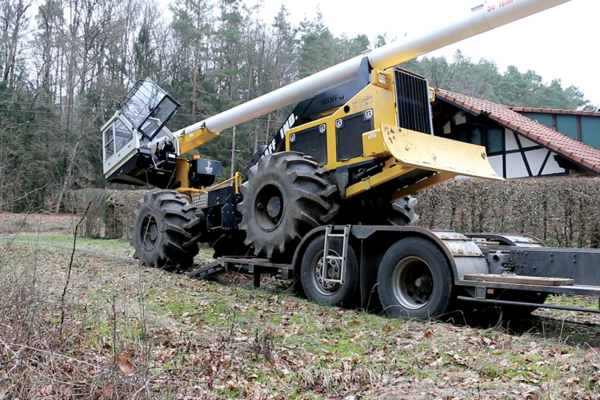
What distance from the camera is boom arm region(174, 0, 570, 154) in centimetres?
656

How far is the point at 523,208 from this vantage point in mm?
11445

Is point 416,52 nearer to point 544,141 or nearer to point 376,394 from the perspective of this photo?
point 376,394

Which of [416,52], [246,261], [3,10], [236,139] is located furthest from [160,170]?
[3,10]

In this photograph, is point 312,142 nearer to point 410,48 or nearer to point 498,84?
point 410,48

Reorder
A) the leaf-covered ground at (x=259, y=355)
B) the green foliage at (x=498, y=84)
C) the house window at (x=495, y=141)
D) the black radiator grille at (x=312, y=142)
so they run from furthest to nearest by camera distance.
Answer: the green foliage at (x=498, y=84), the house window at (x=495, y=141), the black radiator grille at (x=312, y=142), the leaf-covered ground at (x=259, y=355)

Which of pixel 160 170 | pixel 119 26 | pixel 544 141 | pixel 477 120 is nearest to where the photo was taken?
pixel 160 170

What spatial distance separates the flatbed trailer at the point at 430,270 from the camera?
208 inches

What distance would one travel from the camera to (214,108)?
1406 inches

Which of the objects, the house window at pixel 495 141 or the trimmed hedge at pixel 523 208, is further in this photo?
the house window at pixel 495 141

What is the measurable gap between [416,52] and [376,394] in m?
5.57

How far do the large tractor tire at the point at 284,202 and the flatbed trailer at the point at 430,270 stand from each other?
12.0 inches

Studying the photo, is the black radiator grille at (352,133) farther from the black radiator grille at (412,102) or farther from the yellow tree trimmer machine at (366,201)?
the black radiator grille at (412,102)

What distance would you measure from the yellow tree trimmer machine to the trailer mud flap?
20mm

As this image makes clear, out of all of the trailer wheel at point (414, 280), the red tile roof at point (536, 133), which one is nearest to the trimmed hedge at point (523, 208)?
the red tile roof at point (536, 133)
